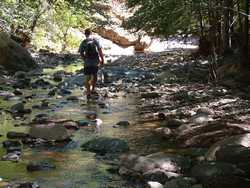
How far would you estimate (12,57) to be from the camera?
19594mm

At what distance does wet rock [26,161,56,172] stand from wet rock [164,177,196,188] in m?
1.73

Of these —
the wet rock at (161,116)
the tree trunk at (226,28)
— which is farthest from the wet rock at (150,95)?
the tree trunk at (226,28)

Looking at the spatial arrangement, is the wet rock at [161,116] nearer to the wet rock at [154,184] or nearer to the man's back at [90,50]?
the man's back at [90,50]

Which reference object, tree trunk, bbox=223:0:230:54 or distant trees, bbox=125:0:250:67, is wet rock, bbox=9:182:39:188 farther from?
tree trunk, bbox=223:0:230:54


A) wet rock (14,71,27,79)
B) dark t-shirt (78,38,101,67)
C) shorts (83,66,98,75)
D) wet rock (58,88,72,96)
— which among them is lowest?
wet rock (58,88,72,96)

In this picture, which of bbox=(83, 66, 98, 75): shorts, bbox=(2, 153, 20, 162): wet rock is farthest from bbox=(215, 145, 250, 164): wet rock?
bbox=(83, 66, 98, 75): shorts

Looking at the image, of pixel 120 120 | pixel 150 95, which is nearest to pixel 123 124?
pixel 120 120

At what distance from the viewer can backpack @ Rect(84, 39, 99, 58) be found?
42.2 feet

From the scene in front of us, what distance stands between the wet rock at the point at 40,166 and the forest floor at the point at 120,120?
50 mm

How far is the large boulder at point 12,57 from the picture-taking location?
19.3m

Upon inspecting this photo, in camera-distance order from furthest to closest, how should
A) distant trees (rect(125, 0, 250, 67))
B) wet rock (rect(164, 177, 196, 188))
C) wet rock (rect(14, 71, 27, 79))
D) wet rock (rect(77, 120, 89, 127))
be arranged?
wet rock (rect(14, 71, 27, 79))
distant trees (rect(125, 0, 250, 67))
wet rock (rect(77, 120, 89, 127))
wet rock (rect(164, 177, 196, 188))

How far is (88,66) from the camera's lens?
13.1 metres

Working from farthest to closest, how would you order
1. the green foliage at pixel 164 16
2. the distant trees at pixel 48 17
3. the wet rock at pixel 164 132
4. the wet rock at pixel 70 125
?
1. the distant trees at pixel 48 17
2. the green foliage at pixel 164 16
3. the wet rock at pixel 70 125
4. the wet rock at pixel 164 132

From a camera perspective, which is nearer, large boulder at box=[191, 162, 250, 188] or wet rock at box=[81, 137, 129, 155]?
large boulder at box=[191, 162, 250, 188]
